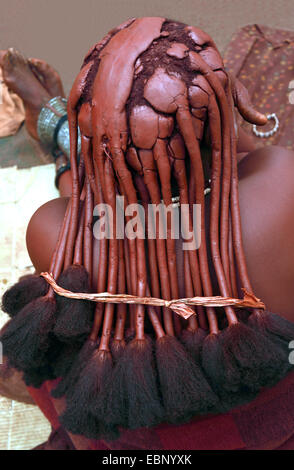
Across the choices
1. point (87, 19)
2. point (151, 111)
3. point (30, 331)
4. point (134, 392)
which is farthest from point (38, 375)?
point (87, 19)

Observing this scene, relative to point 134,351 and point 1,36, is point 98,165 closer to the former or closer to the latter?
point 134,351

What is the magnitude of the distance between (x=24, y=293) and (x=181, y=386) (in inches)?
15.0

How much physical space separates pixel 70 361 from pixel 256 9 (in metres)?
2.33

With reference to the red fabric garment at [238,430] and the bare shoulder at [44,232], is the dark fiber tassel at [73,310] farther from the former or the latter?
the red fabric garment at [238,430]

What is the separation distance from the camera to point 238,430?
38.8 inches

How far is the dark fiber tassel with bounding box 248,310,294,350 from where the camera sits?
0.78 m

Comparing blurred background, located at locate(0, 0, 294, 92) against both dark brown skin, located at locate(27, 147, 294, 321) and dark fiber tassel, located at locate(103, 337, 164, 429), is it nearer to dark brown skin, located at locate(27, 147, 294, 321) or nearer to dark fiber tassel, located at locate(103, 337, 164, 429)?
dark brown skin, located at locate(27, 147, 294, 321)

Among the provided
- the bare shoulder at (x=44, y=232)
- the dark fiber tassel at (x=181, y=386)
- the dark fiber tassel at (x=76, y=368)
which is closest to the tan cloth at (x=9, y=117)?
the bare shoulder at (x=44, y=232)

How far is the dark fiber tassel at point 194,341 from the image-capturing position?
80cm

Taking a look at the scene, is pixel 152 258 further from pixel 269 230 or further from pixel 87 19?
pixel 87 19

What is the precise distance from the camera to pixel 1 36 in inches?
102

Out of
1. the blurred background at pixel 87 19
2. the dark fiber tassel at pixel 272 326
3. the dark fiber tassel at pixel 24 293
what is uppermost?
the blurred background at pixel 87 19

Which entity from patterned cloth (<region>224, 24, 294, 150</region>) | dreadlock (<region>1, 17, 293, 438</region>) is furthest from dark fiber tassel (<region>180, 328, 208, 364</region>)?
patterned cloth (<region>224, 24, 294, 150</region>)

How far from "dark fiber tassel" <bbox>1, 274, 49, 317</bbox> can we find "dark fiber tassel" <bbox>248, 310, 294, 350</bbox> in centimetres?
43
